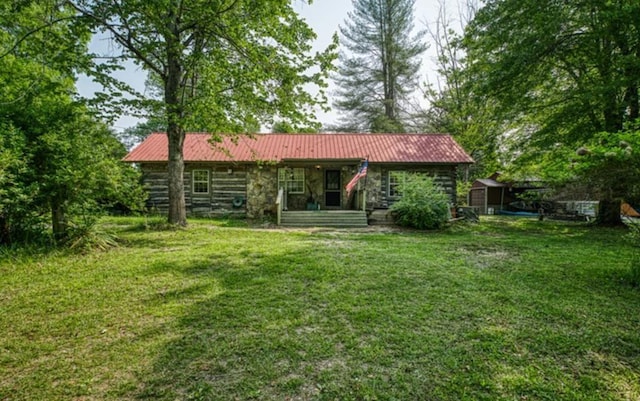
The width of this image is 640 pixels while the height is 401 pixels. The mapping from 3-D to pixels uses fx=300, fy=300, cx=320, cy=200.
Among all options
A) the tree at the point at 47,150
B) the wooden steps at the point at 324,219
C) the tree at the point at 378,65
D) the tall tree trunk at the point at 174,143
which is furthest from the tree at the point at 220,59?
the tree at the point at 378,65

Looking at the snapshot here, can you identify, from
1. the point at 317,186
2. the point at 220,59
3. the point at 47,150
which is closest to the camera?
the point at 47,150

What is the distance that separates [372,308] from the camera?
139 inches

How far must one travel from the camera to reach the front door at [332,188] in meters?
15.5

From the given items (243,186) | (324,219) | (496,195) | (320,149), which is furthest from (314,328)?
(496,195)

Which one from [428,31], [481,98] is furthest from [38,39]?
[428,31]

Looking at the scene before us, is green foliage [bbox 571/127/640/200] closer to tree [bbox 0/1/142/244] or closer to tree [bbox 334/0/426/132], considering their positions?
tree [bbox 0/1/142/244]

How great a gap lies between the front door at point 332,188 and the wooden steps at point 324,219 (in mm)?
3255

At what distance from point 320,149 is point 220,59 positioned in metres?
7.76

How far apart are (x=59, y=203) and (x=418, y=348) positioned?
281 inches

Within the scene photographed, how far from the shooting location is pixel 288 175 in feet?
49.2

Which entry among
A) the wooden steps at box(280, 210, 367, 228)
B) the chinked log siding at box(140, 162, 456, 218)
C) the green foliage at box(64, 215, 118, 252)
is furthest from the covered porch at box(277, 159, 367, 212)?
the green foliage at box(64, 215, 118, 252)

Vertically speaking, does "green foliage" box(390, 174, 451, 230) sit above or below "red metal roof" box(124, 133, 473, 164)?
below

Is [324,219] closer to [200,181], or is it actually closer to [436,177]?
[436,177]

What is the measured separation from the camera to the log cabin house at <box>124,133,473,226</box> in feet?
46.6
